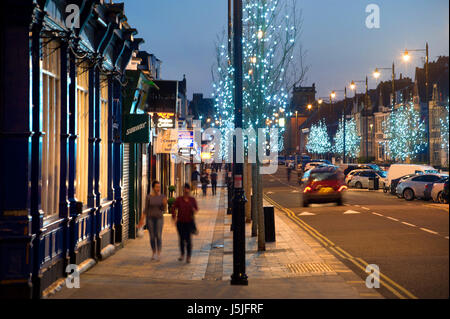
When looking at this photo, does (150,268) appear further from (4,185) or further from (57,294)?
(4,185)

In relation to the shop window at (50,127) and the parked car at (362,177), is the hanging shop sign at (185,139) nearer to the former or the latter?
the parked car at (362,177)

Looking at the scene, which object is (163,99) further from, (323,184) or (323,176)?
(323,176)

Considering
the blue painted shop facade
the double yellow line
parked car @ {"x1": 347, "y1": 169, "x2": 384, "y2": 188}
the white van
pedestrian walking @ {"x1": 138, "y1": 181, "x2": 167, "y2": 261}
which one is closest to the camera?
the blue painted shop facade

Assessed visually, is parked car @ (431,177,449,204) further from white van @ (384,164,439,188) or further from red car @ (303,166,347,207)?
white van @ (384,164,439,188)

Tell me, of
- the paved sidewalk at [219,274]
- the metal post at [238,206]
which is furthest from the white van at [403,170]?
the metal post at [238,206]

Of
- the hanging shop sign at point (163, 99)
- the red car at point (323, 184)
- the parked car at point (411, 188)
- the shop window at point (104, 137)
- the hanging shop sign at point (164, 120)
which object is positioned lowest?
the parked car at point (411, 188)

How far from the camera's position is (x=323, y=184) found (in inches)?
861

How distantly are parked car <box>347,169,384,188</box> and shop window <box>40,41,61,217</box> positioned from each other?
129 feet

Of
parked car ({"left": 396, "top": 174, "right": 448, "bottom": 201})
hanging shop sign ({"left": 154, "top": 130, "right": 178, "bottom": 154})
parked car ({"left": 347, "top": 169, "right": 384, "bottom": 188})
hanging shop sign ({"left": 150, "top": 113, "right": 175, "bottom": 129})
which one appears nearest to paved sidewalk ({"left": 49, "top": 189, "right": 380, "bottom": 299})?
hanging shop sign ({"left": 150, "top": 113, "right": 175, "bottom": 129})

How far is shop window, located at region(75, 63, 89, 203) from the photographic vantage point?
45.5ft

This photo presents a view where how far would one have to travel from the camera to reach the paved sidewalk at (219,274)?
1050 centimetres

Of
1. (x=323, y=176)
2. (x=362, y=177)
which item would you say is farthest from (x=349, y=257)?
(x=362, y=177)

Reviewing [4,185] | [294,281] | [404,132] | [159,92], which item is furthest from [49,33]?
[404,132]

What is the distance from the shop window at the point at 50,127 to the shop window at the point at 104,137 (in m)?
4.02
